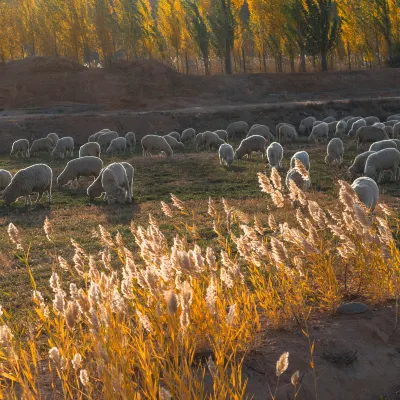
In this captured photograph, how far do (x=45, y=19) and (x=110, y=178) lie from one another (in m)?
→ 53.4

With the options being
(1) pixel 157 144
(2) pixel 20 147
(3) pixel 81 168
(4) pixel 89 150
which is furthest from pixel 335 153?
(2) pixel 20 147

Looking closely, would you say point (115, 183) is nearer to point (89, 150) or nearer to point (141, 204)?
point (141, 204)

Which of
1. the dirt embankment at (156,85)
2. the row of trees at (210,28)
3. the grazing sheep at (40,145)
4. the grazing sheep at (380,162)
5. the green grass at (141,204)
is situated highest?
the row of trees at (210,28)

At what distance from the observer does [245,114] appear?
39438 millimetres

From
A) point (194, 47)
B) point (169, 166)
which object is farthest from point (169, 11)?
point (169, 166)

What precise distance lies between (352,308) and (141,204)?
10971 mm

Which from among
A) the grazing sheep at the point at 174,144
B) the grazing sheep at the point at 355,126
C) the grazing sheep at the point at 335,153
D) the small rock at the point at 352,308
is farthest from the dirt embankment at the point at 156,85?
the small rock at the point at 352,308

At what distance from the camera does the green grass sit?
10117 millimetres

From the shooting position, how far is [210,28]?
2566 inches

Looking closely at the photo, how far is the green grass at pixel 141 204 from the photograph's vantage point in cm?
1012

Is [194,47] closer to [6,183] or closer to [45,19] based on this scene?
[45,19]

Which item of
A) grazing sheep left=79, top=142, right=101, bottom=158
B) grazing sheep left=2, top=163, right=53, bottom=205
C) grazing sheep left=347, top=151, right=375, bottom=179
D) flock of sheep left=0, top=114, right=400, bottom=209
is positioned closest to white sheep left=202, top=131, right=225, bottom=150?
flock of sheep left=0, top=114, right=400, bottom=209

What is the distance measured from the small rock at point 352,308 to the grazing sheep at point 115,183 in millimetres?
11255

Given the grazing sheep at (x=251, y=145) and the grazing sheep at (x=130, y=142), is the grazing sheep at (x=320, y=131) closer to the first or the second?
the grazing sheep at (x=251, y=145)
